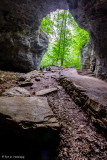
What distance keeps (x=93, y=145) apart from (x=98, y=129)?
404 millimetres

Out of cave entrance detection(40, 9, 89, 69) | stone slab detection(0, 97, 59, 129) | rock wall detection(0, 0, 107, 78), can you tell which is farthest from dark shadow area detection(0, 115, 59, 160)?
cave entrance detection(40, 9, 89, 69)

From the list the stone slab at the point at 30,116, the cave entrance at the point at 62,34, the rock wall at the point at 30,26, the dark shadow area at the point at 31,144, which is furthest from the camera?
the cave entrance at the point at 62,34

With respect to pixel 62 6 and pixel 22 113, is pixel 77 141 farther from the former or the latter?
pixel 62 6

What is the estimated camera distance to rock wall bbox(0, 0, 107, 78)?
16.5 feet

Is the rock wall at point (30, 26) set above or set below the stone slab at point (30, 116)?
above

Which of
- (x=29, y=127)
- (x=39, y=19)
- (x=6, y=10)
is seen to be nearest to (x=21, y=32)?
(x=6, y=10)

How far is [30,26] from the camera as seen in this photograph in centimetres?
862

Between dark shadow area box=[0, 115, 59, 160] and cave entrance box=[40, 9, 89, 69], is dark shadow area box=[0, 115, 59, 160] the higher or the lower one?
the lower one

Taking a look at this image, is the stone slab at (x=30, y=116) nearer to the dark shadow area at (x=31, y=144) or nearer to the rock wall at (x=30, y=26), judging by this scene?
the dark shadow area at (x=31, y=144)

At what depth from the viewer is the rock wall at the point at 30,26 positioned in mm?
5039

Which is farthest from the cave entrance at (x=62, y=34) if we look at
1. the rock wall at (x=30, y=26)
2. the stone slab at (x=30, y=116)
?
the stone slab at (x=30, y=116)

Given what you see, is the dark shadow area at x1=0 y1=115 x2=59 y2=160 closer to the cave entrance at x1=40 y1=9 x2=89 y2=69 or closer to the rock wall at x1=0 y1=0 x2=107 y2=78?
the rock wall at x1=0 y1=0 x2=107 y2=78

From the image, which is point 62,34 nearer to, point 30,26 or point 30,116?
point 30,26

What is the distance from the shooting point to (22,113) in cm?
177
